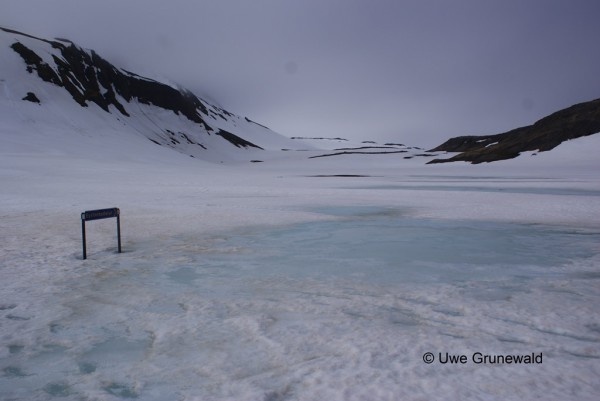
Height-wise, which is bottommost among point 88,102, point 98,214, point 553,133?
point 98,214

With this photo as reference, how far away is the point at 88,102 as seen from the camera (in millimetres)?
72500

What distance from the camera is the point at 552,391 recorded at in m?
2.67

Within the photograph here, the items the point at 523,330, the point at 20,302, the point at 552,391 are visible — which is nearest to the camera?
the point at 552,391

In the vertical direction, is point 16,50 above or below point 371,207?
above

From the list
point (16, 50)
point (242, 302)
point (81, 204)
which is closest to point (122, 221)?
point (81, 204)

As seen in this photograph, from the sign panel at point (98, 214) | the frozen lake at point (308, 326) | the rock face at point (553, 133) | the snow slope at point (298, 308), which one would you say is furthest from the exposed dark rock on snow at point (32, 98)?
the frozen lake at point (308, 326)

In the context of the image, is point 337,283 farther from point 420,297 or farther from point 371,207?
point 371,207

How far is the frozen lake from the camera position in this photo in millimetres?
2824

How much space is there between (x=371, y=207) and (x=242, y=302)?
998 cm

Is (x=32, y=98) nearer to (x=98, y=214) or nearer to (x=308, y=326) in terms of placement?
(x=98, y=214)

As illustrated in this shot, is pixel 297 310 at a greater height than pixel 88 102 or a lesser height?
lesser

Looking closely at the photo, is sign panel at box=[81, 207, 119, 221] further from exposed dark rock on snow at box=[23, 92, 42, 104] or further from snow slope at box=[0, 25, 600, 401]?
exposed dark rock on snow at box=[23, 92, 42, 104]

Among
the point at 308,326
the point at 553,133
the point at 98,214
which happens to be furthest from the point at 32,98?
the point at 553,133

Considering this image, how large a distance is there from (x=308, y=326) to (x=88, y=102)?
79.6 meters
